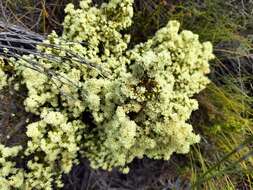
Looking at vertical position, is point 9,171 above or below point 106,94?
below

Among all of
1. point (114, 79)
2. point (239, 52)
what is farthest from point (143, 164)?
point (239, 52)

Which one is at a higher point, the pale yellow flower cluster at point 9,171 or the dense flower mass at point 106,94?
the dense flower mass at point 106,94

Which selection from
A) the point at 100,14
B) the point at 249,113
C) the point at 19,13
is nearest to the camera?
the point at 100,14

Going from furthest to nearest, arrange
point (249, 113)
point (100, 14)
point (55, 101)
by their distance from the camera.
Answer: point (249, 113) < point (100, 14) < point (55, 101)

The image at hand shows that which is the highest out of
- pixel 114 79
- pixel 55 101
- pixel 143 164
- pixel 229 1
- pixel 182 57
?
pixel 229 1

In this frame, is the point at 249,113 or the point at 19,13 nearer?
the point at 249,113

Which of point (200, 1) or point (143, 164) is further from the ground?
point (200, 1)

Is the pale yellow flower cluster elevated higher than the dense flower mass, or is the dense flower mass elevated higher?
the dense flower mass

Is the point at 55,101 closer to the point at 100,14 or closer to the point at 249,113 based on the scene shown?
the point at 100,14
